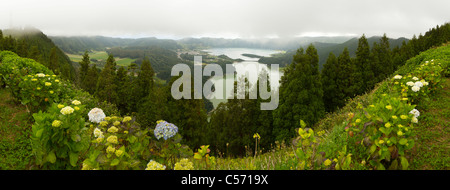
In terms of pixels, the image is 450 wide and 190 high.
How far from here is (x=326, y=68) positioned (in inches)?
841

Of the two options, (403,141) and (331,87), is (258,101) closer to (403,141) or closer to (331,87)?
(331,87)

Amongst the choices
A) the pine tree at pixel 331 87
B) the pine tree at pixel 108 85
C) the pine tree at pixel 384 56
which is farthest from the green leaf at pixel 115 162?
the pine tree at pixel 384 56

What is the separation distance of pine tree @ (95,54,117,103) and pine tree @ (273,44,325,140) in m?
16.0

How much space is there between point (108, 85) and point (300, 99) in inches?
718

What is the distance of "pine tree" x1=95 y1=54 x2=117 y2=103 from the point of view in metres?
22.1

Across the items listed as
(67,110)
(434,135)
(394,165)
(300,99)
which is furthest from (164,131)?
(300,99)

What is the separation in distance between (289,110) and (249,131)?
364 cm

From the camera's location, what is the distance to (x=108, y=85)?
22.5 m

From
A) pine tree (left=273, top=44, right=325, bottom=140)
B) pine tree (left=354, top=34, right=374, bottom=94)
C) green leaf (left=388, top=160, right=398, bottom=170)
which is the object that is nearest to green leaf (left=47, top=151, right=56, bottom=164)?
green leaf (left=388, top=160, right=398, bottom=170)

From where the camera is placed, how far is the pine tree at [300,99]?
47.0 ft

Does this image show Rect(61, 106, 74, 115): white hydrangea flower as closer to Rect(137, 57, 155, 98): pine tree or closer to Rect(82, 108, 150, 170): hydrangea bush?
Rect(82, 108, 150, 170): hydrangea bush

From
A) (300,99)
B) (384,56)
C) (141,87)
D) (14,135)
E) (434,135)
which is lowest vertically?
(300,99)
